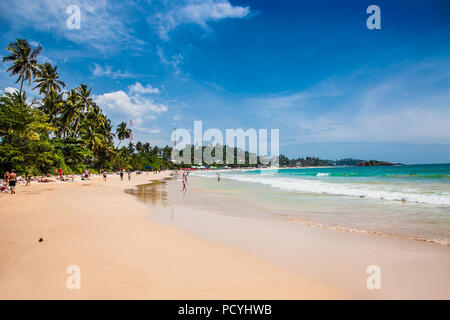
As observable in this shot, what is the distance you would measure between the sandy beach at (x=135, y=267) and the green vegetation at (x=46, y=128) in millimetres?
19706

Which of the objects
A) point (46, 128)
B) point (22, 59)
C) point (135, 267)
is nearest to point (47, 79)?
point (22, 59)

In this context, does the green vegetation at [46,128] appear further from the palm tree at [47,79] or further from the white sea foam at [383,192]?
the white sea foam at [383,192]

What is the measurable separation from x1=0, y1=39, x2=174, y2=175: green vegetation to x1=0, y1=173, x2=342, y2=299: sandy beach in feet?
64.7

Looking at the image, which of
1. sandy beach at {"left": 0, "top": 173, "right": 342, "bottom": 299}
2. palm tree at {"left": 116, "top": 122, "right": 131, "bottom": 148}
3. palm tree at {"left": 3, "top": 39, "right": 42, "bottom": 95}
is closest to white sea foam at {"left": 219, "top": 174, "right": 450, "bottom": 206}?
sandy beach at {"left": 0, "top": 173, "right": 342, "bottom": 299}

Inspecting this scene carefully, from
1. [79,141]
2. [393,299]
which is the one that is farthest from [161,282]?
[79,141]

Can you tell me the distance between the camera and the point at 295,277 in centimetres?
432

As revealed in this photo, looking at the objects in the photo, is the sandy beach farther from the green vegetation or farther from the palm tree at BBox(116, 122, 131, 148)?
the palm tree at BBox(116, 122, 131, 148)

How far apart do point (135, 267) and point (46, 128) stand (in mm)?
28115

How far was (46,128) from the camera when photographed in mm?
25359

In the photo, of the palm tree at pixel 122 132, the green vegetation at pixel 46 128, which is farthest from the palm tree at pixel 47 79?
the palm tree at pixel 122 132

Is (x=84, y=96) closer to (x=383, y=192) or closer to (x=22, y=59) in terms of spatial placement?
(x=22, y=59)

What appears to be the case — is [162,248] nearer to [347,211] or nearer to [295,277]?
[295,277]
